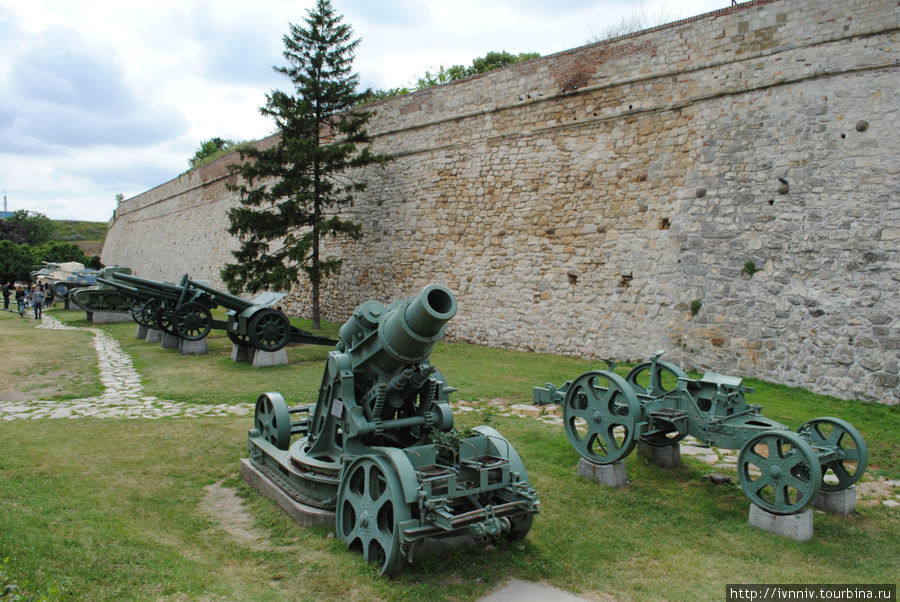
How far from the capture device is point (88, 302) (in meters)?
18.0

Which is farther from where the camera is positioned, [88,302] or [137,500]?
[88,302]

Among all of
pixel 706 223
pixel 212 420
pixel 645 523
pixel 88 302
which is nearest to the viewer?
pixel 645 523


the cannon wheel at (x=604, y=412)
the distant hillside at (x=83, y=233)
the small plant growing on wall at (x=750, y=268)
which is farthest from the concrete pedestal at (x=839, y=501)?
the distant hillside at (x=83, y=233)

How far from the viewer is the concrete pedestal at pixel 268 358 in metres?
11.0

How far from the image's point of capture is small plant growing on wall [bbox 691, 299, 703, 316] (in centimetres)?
997

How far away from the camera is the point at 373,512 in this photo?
3.75 metres

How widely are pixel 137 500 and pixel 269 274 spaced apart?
10735mm

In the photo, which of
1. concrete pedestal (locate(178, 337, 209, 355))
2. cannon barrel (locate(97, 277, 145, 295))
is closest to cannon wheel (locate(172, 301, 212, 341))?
concrete pedestal (locate(178, 337, 209, 355))

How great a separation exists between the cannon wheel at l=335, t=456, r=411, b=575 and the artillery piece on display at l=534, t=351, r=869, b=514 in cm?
231

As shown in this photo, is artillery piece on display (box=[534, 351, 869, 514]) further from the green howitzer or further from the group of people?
the group of people

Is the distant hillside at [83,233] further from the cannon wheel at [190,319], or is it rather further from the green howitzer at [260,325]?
the green howitzer at [260,325]

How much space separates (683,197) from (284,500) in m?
8.31

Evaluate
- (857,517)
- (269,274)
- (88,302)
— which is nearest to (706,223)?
(857,517)

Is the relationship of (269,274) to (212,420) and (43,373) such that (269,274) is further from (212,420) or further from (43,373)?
(212,420)
